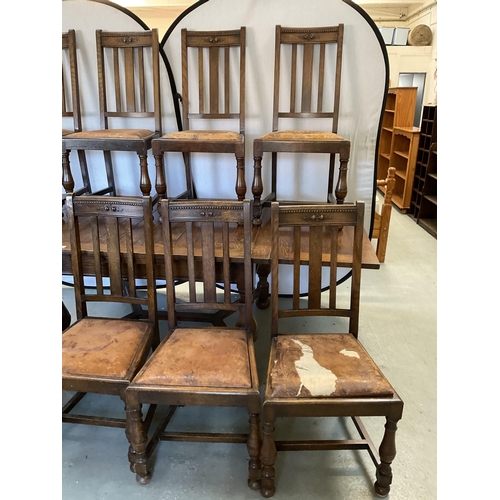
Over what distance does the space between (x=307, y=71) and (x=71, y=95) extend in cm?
143

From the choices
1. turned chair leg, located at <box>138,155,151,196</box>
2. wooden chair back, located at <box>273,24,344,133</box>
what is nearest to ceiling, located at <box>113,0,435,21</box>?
wooden chair back, located at <box>273,24,344,133</box>

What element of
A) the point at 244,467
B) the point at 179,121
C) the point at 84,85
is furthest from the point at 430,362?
the point at 84,85

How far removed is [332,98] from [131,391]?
6.01ft

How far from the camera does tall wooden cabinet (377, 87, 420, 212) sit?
15.9 ft

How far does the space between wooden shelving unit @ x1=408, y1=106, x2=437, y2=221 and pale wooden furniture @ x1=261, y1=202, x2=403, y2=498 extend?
10.9 feet

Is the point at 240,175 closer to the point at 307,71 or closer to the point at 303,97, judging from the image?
the point at 303,97

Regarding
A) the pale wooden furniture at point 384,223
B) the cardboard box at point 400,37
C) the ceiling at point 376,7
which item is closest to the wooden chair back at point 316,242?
the pale wooden furniture at point 384,223

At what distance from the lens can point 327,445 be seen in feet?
4.86

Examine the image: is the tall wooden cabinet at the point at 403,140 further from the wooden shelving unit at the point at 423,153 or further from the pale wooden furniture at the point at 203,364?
the pale wooden furniture at the point at 203,364

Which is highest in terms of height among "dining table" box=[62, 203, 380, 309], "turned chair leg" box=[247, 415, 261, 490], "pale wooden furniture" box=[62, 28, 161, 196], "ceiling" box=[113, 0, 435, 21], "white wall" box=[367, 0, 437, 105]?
"ceiling" box=[113, 0, 435, 21]

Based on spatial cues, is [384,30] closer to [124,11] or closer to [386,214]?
[386,214]

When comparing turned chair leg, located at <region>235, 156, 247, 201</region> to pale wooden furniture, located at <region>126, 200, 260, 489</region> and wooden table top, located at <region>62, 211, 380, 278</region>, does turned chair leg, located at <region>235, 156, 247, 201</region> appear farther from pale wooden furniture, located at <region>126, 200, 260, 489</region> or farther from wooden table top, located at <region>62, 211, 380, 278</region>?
pale wooden furniture, located at <region>126, 200, 260, 489</region>

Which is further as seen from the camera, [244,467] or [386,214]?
[386,214]

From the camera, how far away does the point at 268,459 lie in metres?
1.37
